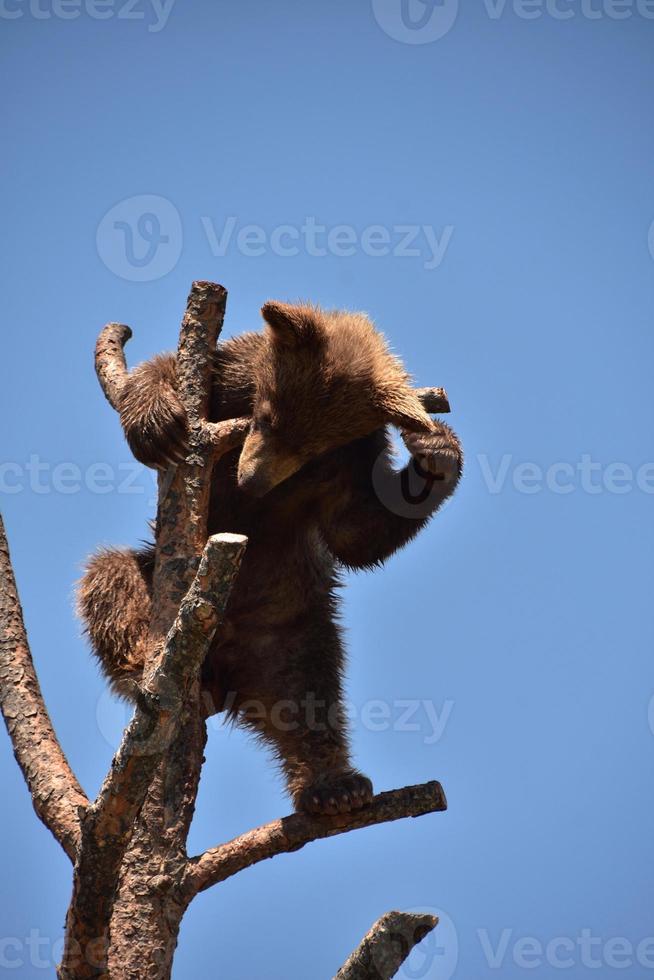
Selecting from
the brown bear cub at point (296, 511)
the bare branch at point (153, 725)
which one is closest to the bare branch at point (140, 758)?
the bare branch at point (153, 725)

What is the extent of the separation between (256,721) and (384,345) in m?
2.85

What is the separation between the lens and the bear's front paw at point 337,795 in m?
6.34

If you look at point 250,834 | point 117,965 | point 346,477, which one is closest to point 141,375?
point 346,477

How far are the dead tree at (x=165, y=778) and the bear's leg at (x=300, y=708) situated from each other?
83 cm

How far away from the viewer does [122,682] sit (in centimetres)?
698

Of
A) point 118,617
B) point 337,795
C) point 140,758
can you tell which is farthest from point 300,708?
point 140,758

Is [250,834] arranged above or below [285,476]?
below

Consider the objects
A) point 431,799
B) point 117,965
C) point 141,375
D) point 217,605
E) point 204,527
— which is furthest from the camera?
point 141,375

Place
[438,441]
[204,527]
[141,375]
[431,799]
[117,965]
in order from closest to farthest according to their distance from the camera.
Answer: [117,965] → [431,799] → [204,527] → [141,375] → [438,441]

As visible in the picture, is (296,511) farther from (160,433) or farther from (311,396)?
(160,433)

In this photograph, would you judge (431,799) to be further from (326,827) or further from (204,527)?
(204,527)

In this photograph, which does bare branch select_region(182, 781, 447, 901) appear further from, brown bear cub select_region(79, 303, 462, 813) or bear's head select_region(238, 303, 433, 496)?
bear's head select_region(238, 303, 433, 496)

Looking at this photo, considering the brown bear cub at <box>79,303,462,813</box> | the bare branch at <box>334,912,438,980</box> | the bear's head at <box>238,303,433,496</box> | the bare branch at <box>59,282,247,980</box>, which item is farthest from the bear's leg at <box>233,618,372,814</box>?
the bare branch at <box>334,912,438,980</box>

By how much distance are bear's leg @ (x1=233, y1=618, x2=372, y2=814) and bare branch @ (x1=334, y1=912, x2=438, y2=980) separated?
2211mm
